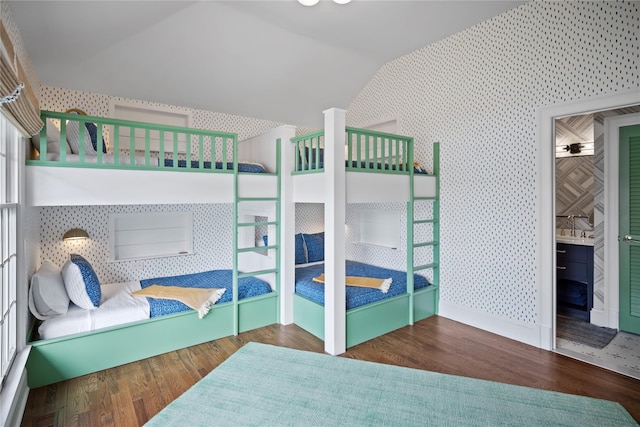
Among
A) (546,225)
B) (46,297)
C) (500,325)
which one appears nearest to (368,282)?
(500,325)

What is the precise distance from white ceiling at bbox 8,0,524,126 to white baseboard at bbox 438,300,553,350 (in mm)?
2917

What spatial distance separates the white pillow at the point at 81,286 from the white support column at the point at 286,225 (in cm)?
164

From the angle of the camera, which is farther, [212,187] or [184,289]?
[184,289]

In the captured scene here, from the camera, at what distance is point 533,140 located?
3.07m

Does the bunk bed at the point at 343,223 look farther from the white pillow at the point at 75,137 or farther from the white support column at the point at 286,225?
the white pillow at the point at 75,137

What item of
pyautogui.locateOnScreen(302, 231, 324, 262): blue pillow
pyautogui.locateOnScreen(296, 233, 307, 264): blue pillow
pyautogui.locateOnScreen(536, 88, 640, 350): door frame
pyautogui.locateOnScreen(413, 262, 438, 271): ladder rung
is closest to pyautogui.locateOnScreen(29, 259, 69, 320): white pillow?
pyautogui.locateOnScreen(296, 233, 307, 264): blue pillow

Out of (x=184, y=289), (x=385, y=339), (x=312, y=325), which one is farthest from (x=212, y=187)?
(x=385, y=339)

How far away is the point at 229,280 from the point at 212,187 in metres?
1.17

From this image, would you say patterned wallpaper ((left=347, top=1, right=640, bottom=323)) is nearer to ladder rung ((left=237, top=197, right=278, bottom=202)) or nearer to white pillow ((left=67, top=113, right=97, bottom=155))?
ladder rung ((left=237, top=197, right=278, bottom=202))

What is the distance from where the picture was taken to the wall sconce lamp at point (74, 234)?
11.0ft

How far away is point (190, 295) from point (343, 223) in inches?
62.1

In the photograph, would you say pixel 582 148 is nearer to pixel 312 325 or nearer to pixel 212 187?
pixel 312 325

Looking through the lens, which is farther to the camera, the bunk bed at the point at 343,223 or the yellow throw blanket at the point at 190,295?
the yellow throw blanket at the point at 190,295

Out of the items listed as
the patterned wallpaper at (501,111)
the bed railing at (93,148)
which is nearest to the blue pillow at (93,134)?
the bed railing at (93,148)
